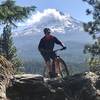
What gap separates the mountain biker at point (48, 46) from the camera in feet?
57.7

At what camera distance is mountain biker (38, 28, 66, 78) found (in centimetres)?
1758

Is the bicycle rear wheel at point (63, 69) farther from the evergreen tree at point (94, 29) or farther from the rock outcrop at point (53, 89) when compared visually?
the evergreen tree at point (94, 29)

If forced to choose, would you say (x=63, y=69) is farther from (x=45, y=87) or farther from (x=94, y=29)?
(x=94, y=29)

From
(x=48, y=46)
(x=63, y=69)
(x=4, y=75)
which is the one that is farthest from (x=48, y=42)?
(x=4, y=75)

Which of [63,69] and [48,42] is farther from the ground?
[48,42]

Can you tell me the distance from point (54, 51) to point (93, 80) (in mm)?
3011

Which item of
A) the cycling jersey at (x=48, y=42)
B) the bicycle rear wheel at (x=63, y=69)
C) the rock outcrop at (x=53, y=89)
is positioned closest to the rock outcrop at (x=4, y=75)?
the rock outcrop at (x=53, y=89)

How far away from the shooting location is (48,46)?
17656 mm

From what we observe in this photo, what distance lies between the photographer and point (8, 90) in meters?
14.2

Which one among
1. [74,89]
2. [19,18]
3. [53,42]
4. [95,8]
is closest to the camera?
[74,89]

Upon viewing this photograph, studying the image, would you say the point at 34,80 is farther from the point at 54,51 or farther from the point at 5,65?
the point at 54,51

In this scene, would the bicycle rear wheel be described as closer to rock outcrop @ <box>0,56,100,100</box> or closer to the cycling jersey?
the cycling jersey

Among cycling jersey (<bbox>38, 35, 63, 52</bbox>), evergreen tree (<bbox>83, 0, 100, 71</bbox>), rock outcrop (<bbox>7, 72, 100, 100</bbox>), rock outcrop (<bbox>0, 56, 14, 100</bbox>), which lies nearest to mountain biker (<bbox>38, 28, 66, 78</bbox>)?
cycling jersey (<bbox>38, 35, 63, 52</bbox>)

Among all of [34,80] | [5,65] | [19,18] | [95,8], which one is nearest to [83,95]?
[34,80]
